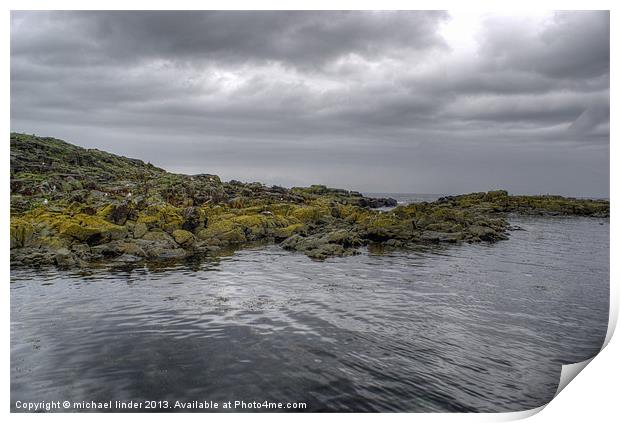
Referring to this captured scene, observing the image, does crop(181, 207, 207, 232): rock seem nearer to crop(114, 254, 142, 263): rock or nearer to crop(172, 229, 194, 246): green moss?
crop(172, 229, 194, 246): green moss

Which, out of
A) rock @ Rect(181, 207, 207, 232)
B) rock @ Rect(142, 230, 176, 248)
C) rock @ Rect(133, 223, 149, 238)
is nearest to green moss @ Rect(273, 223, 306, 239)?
rock @ Rect(181, 207, 207, 232)

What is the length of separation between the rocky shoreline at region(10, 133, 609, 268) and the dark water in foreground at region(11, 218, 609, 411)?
5551 mm

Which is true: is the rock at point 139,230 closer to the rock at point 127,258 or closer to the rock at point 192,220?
the rock at point 192,220

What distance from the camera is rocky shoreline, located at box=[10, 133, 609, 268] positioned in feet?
94.8

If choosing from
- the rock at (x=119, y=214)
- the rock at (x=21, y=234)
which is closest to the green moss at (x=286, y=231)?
the rock at (x=119, y=214)

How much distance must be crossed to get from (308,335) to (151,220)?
26.1m

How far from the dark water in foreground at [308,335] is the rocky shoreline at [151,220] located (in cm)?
555

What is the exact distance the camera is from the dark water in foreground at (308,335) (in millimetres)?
9844

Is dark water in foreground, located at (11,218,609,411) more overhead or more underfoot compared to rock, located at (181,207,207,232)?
more underfoot

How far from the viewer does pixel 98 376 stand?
10.3m

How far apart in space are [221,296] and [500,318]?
12.6 meters
